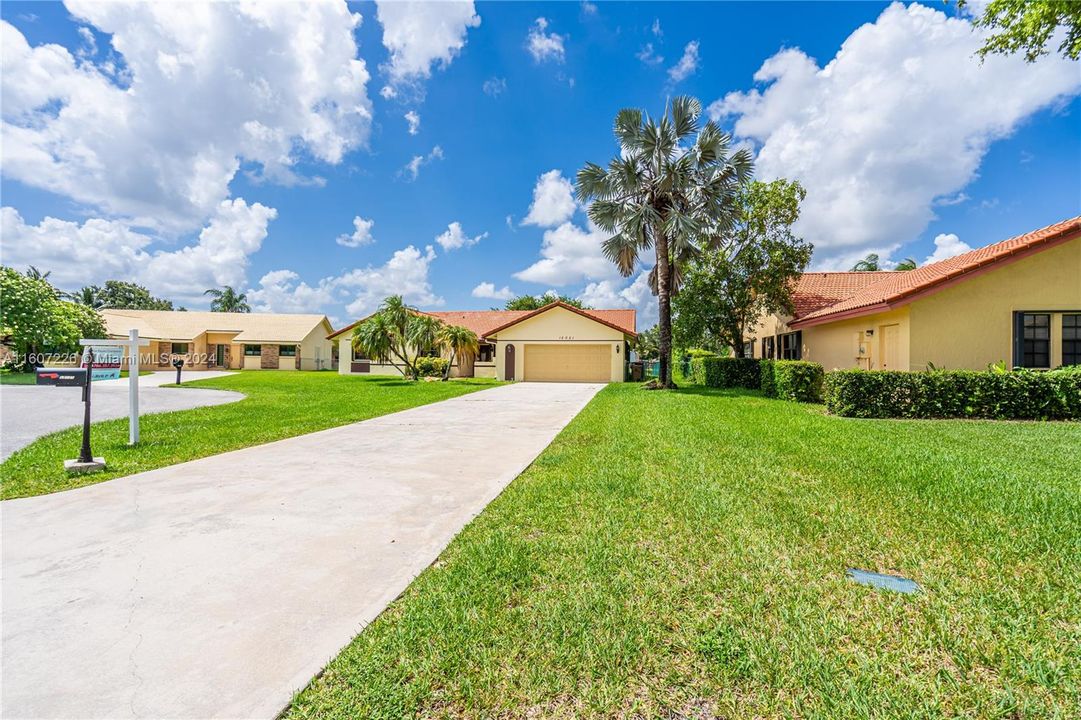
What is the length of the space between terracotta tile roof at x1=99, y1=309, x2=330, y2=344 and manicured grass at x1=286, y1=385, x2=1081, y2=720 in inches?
1602

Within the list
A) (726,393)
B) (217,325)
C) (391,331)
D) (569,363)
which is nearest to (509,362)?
(569,363)

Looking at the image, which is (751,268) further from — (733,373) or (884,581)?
(884,581)

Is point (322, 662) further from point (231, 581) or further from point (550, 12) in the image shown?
point (550, 12)

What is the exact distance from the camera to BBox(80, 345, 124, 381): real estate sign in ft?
21.5

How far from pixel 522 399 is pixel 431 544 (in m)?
12.1

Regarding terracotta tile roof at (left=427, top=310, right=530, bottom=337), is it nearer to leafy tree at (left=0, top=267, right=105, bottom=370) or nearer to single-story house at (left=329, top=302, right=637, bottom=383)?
single-story house at (left=329, top=302, right=637, bottom=383)

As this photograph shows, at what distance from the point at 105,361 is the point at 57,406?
8954mm

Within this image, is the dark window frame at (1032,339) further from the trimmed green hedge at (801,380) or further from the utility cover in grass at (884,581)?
the utility cover in grass at (884,581)

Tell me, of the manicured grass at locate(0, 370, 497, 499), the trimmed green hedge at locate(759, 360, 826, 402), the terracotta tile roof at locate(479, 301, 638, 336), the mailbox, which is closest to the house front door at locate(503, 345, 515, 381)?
the terracotta tile roof at locate(479, 301, 638, 336)

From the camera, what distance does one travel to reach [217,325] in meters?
41.5

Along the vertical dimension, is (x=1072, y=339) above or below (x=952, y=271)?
below

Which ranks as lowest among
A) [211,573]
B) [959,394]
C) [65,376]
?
[211,573]

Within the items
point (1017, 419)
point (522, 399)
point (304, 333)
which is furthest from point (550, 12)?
point (304, 333)

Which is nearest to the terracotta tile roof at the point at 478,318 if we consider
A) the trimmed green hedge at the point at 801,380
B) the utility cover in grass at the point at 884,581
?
the trimmed green hedge at the point at 801,380
